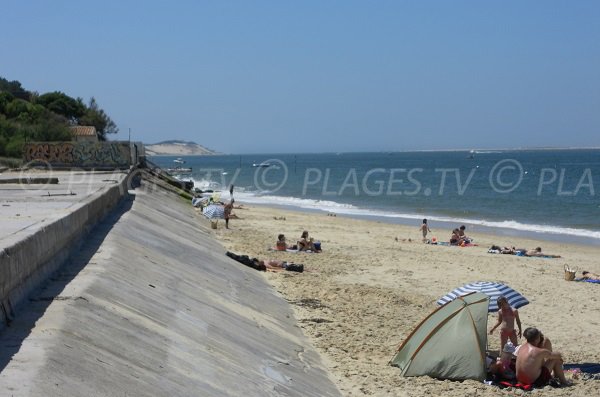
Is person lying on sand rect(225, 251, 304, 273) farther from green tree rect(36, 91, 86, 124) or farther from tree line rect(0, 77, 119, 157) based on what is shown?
green tree rect(36, 91, 86, 124)

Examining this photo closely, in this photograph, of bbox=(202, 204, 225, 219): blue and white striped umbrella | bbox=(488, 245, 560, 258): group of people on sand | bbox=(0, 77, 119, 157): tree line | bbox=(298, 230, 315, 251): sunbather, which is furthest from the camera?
bbox=(0, 77, 119, 157): tree line

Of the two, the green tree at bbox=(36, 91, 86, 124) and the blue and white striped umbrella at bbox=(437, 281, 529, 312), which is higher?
the green tree at bbox=(36, 91, 86, 124)

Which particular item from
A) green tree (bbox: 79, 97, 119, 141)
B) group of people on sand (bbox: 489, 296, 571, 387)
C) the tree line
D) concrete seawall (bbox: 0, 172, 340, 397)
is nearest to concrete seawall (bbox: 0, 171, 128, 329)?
concrete seawall (bbox: 0, 172, 340, 397)

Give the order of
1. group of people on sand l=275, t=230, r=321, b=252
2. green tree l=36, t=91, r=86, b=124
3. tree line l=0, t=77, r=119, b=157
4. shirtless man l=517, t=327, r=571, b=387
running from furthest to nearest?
green tree l=36, t=91, r=86, b=124 → tree line l=0, t=77, r=119, b=157 → group of people on sand l=275, t=230, r=321, b=252 → shirtless man l=517, t=327, r=571, b=387

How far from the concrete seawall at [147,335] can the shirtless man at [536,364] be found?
8.25ft

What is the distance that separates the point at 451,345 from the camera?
34.4 feet

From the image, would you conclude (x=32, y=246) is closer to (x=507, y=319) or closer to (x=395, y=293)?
(x=507, y=319)

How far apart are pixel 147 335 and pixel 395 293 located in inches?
389

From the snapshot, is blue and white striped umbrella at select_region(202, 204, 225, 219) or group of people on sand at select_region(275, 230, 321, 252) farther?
blue and white striped umbrella at select_region(202, 204, 225, 219)

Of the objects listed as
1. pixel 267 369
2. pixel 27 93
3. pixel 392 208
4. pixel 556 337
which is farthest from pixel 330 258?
pixel 27 93

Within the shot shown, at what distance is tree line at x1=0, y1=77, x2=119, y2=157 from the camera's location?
5022 centimetres

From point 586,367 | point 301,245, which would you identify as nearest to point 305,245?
point 301,245

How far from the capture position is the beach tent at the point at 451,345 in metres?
10.2

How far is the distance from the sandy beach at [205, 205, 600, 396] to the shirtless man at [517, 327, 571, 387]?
0.23 metres
